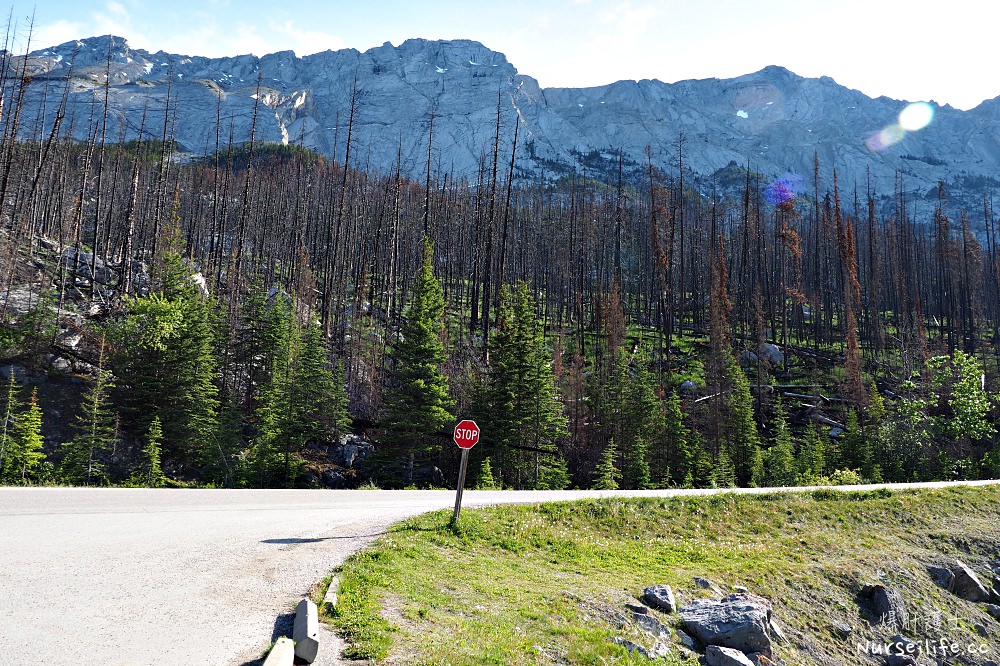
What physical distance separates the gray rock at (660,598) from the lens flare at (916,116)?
22526 centimetres

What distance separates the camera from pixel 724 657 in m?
7.50

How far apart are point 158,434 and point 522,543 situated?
1627cm

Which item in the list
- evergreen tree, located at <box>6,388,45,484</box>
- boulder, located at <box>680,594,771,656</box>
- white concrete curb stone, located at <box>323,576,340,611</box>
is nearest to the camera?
white concrete curb stone, located at <box>323,576,340,611</box>

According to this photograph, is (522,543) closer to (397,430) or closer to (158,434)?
(397,430)

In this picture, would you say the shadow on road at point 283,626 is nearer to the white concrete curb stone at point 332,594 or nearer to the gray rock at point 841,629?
the white concrete curb stone at point 332,594

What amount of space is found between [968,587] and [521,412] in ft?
56.4

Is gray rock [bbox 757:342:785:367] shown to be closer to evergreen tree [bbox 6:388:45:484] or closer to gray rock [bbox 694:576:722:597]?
gray rock [bbox 694:576:722:597]

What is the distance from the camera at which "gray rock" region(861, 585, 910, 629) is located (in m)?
10.9

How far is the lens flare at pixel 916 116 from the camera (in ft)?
574

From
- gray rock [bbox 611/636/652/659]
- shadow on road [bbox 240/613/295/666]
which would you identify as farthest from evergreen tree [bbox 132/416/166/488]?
gray rock [bbox 611/636/652/659]

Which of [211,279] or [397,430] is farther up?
[211,279]

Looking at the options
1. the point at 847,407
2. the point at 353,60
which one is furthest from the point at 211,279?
the point at 353,60

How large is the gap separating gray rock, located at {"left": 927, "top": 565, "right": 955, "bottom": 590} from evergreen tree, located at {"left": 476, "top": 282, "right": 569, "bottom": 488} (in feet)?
48.9

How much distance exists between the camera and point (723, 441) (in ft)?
111
